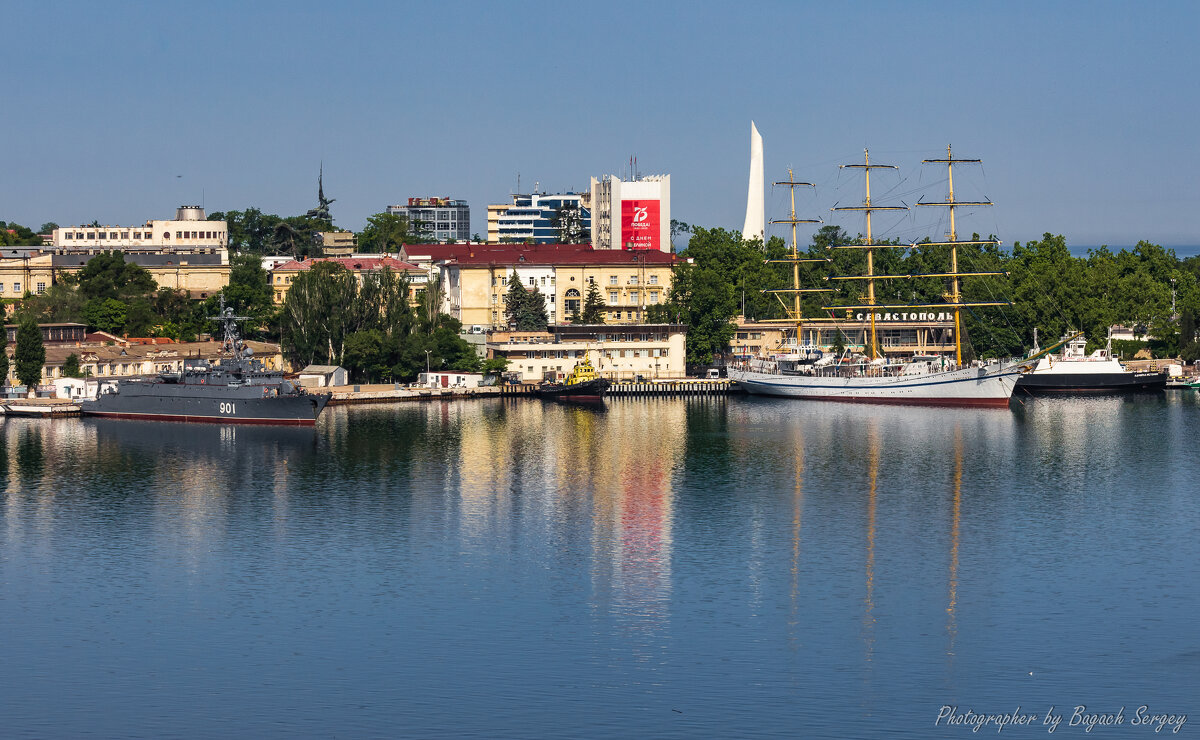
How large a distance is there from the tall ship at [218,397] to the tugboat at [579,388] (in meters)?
19.4

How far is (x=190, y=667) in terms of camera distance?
31.8m

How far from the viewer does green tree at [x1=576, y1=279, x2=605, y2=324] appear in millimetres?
121000

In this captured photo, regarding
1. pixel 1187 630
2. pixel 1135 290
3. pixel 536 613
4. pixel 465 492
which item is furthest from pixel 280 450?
pixel 1135 290

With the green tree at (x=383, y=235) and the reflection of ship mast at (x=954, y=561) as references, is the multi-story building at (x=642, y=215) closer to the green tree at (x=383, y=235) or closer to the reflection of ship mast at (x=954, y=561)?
the green tree at (x=383, y=235)

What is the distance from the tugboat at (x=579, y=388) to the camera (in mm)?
97938

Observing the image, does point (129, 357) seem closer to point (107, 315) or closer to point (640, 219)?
point (107, 315)

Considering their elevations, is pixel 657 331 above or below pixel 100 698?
above

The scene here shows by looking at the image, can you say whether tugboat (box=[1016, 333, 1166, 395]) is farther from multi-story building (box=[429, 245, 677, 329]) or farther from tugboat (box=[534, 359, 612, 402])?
multi-story building (box=[429, 245, 677, 329])

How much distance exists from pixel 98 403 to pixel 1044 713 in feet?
233

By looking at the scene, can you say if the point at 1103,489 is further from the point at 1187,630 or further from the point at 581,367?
the point at 581,367

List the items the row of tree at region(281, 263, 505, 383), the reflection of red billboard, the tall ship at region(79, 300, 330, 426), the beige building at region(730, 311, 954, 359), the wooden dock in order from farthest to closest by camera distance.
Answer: the reflection of red billboard, the beige building at region(730, 311, 954, 359), the row of tree at region(281, 263, 505, 383), the wooden dock, the tall ship at region(79, 300, 330, 426)

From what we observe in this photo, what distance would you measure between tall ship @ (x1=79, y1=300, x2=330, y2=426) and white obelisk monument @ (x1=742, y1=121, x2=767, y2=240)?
102 metres

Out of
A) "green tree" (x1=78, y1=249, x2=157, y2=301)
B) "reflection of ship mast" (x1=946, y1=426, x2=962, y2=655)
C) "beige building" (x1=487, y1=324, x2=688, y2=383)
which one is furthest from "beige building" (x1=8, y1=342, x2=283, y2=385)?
"reflection of ship mast" (x1=946, y1=426, x2=962, y2=655)

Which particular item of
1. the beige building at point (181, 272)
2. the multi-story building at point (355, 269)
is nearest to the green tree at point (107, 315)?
the beige building at point (181, 272)
